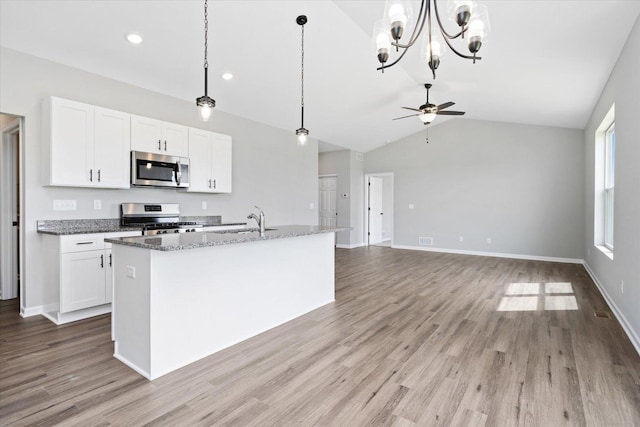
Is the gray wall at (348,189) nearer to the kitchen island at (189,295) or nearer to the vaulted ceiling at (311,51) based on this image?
the vaulted ceiling at (311,51)

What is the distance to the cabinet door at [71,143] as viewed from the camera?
3.33 meters

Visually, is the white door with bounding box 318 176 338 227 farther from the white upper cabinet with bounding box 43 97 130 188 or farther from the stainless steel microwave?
the white upper cabinet with bounding box 43 97 130 188

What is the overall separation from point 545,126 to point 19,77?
866cm

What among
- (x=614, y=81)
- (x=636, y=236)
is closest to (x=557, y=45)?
(x=614, y=81)

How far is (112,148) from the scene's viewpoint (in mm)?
3762

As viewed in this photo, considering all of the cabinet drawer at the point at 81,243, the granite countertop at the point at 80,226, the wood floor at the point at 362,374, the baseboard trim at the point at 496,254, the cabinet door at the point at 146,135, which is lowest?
the wood floor at the point at 362,374

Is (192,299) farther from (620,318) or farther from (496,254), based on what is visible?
(496,254)

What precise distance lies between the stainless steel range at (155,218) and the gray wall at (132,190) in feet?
0.38

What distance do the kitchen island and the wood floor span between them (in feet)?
0.43

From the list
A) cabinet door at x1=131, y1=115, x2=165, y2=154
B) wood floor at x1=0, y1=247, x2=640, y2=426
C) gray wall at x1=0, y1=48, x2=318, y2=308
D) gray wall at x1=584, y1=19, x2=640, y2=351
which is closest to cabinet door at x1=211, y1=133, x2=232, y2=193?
gray wall at x1=0, y1=48, x2=318, y2=308

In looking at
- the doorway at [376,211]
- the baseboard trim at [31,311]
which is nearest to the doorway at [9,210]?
the baseboard trim at [31,311]

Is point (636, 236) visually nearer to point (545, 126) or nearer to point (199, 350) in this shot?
point (199, 350)

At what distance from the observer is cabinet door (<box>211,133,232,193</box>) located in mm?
4953

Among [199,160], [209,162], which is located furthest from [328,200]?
[199,160]
